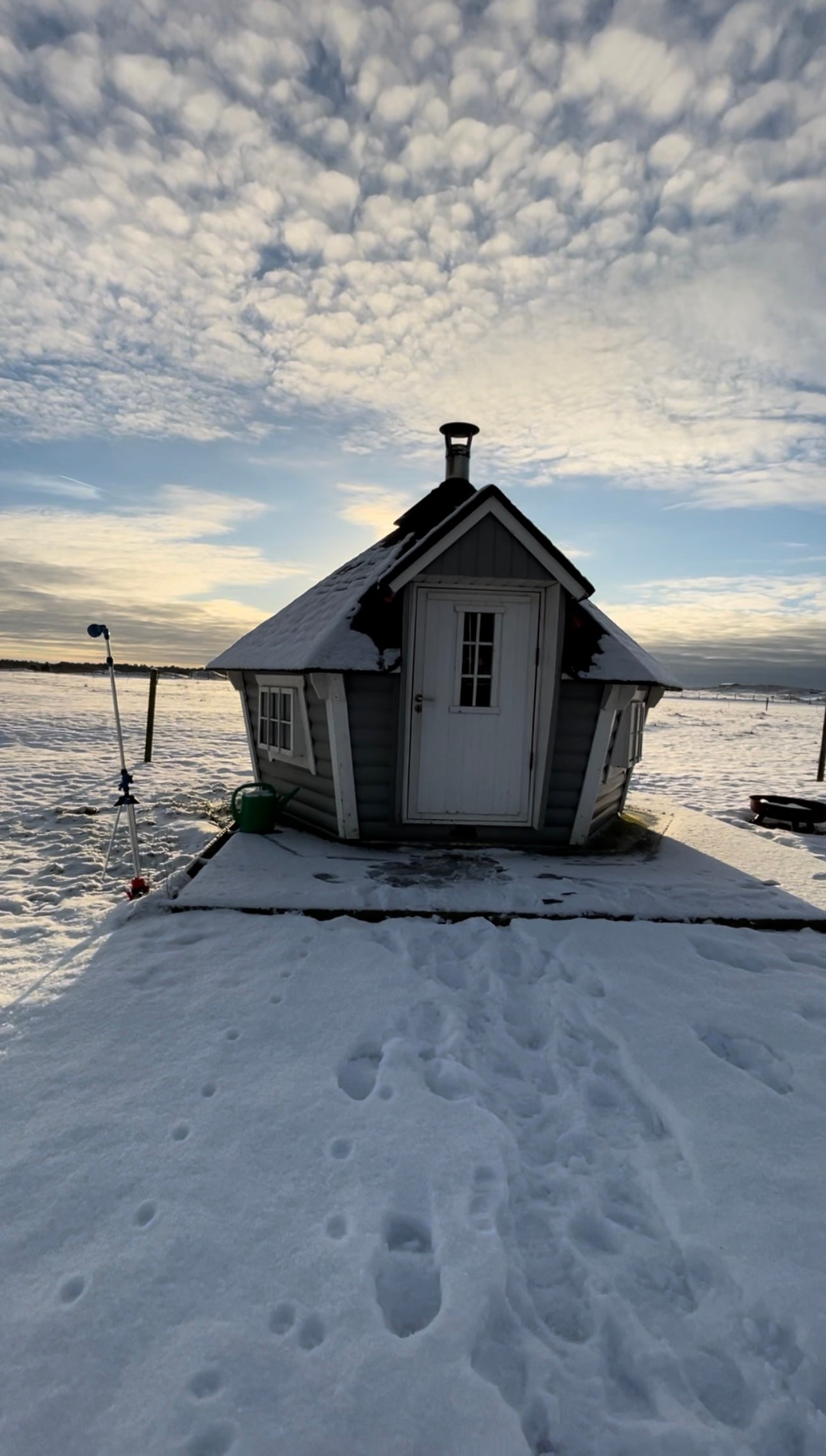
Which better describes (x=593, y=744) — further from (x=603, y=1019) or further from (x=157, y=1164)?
(x=157, y=1164)

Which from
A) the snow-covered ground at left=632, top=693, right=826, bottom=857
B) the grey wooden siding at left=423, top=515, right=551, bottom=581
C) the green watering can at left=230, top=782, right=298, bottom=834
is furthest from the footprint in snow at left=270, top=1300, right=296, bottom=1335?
the snow-covered ground at left=632, top=693, right=826, bottom=857

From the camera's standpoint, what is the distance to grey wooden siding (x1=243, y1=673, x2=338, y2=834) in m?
7.51

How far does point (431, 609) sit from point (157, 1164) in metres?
5.40

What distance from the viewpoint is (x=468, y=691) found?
7.30 m

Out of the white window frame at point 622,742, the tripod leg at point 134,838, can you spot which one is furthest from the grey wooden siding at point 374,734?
the white window frame at point 622,742

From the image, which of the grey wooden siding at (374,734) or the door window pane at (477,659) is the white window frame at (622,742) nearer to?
the door window pane at (477,659)

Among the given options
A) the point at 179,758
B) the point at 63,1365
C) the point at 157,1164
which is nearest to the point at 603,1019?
the point at 157,1164

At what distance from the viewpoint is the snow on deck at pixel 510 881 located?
559cm

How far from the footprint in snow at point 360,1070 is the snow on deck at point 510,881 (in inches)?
69.3

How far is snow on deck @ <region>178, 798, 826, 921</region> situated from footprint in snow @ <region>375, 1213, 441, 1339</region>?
9.34 ft

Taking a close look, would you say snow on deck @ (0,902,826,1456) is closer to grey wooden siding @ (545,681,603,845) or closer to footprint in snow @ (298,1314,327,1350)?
footprint in snow @ (298,1314,327,1350)

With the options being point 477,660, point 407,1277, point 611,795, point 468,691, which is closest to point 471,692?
point 468,691

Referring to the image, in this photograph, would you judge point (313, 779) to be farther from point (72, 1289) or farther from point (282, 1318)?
point (282, 1318)

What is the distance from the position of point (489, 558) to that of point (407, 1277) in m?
5.86
